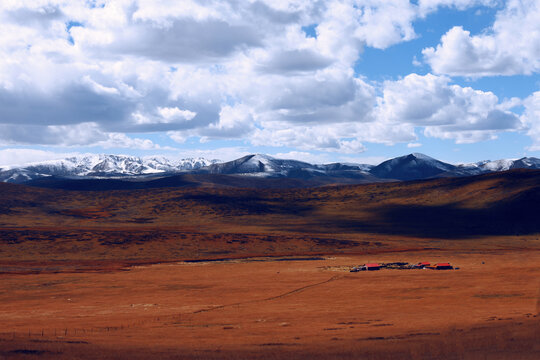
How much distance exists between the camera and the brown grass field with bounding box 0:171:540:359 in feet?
70.0

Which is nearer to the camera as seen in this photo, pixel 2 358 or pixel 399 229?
pixel 2 358

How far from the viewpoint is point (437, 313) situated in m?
27.9

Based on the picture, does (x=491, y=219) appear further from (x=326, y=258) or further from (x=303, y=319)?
(x=303, y=319)

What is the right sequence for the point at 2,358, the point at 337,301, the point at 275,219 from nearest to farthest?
the point at 2,358 < the point at 337,301 < the point at 275,219

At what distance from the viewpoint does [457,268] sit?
51.9 m

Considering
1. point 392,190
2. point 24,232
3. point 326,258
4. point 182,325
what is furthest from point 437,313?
point 392,190

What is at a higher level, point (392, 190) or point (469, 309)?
point (392, 190)

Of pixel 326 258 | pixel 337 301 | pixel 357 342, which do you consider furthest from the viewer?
pixel 326 258

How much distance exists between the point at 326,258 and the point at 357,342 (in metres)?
43.7

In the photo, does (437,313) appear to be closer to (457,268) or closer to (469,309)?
(469,309)

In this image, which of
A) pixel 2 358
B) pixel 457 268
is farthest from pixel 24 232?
pixel 2 358

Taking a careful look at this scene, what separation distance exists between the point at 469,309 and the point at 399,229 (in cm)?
6989

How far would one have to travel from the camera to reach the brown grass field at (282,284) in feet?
70.0

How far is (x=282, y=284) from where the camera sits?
141 feet
